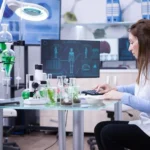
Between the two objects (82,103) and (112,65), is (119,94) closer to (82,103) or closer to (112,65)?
(82,103)

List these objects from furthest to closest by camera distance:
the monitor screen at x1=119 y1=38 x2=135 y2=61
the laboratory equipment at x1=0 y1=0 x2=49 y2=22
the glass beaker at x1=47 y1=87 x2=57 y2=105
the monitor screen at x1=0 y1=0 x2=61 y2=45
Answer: the monitor screen at x1=0 y1=0 x2=61 y2=45 → the monitor screen at x1=119 y1=38 x2=135 y2=61 → the laboratory equipment at x1=0 y1=0 x2=49 y2=22 → the glass beaker at x1=47 y1=87 x2=57 y2=105

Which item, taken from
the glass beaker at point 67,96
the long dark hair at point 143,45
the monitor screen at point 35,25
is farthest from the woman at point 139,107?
the monitor screen at point 35,25

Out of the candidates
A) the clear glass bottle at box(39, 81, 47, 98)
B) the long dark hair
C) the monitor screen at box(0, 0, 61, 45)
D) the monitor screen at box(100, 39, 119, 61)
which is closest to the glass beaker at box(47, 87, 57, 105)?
the clear glass bottle at box(39, 81, 47, 98)

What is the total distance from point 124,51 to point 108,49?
21 cm

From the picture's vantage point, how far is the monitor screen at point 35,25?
4.17 metres

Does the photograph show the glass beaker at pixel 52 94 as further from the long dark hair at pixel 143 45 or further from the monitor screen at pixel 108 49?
the monitor screen at pixel 108 49

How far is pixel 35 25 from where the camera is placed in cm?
423

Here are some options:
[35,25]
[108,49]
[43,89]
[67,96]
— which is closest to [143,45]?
[67,96]

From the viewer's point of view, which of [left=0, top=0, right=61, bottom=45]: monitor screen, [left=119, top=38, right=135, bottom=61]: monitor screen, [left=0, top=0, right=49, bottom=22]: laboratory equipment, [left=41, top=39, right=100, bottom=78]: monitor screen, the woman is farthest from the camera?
[left=0, top=0, right=61, bottom=45]: monitor screen

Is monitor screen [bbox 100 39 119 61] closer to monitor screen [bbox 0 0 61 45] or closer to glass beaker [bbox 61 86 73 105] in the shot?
monitor screen [bbox 0 0 61 45]

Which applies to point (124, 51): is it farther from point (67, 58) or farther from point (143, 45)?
point (143, 45)

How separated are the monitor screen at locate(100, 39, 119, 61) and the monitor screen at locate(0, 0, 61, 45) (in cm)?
72

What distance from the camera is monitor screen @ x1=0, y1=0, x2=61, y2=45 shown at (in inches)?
164

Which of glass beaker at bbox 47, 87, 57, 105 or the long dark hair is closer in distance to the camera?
the long dark hair
